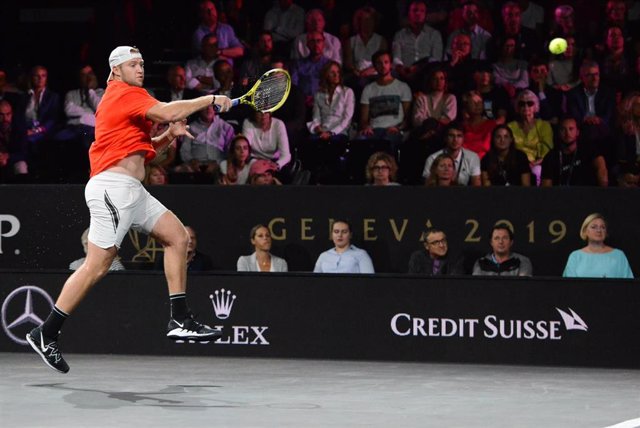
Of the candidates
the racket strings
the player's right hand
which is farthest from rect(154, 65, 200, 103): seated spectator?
the player's right hand

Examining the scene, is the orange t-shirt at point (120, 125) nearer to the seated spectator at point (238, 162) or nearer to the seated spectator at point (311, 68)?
the seated spectator at point (238, 162)

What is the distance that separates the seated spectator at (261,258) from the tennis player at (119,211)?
263cm

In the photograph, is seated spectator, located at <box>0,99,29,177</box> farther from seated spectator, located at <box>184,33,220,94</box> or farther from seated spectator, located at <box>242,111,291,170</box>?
seated spectator, located at <box>242,111,291,170</box>

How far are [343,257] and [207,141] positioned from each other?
94.2 inches

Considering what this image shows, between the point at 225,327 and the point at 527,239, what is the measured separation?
2504mm

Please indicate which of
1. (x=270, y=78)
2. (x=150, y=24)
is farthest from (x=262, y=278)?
(x=150, y=24)

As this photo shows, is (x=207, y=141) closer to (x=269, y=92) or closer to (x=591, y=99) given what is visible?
(x=591, y=99)

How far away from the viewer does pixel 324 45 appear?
505 inches

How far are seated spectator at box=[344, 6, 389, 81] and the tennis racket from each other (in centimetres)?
482

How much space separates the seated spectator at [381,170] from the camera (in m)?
10.8

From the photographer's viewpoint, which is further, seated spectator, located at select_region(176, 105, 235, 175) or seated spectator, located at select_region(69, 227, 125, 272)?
seated spectator, located at select_region(176, 105, 235, 175)

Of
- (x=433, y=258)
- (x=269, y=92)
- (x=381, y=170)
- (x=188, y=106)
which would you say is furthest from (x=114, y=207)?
(x=381, y=170)

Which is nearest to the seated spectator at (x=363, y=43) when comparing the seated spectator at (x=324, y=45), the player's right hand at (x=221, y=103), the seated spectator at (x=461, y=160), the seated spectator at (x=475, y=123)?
the seated spectator at (x=324, y=45)

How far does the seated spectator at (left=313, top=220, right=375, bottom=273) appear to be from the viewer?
→ 1029 centimetres
